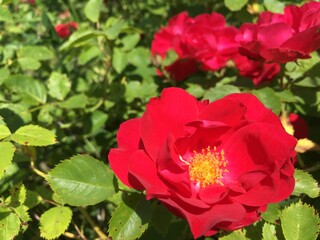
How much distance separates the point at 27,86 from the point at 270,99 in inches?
30.8

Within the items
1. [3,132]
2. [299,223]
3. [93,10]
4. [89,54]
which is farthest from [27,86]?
[299,223]

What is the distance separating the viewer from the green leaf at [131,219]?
86cm

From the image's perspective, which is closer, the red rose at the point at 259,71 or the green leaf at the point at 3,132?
the green leaf at the point at 3,132

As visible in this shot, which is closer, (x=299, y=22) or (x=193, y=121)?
(x=193, y=121)

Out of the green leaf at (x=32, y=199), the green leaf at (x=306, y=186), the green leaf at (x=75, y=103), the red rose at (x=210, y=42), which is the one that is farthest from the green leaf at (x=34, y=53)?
the green leaf at (x=306, y=186)

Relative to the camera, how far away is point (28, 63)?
146 centimetres

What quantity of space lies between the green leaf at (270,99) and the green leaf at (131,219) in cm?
45

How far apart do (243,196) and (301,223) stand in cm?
14

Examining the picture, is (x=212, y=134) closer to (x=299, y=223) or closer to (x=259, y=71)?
(x=299, y=223)

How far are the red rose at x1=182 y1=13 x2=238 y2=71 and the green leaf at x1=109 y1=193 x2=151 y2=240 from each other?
63 centimetres

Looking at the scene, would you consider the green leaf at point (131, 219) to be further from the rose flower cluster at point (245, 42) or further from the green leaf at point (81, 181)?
the rose flower cluster at point (245, 42)

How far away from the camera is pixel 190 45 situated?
1.41 m

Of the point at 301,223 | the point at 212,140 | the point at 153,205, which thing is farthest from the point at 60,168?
the point at 301,223

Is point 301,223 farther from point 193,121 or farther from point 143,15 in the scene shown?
point 143,15
